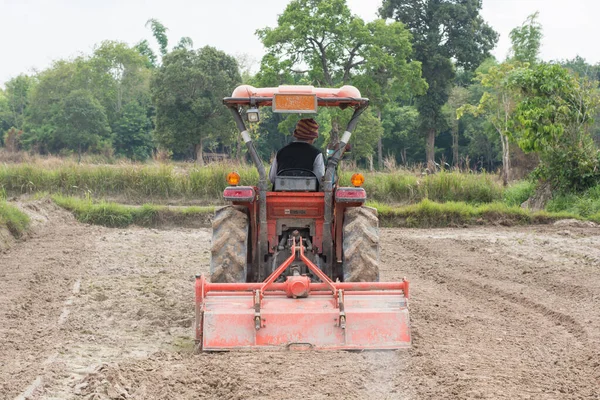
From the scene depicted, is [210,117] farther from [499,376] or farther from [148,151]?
[499,376]

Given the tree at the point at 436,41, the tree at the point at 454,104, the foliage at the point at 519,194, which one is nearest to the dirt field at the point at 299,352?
the foliage at the point at 519,194

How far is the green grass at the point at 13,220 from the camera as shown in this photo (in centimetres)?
1297

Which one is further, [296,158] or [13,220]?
[13,220]

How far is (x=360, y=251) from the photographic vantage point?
6.68m

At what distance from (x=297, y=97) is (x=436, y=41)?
41259mm

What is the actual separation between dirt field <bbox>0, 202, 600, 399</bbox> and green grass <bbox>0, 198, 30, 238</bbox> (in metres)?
0.66

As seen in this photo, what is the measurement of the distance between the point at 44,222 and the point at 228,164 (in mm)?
6252

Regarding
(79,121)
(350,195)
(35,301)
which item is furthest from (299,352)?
(79,121)

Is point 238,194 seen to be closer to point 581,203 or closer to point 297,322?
point 297,322

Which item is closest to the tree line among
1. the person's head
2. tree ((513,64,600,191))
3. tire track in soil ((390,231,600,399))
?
tree ((513,64,600,191))

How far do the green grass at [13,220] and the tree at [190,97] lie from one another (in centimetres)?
2866

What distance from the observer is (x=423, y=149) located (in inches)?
2244

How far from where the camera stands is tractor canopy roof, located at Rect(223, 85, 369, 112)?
21.7 feet

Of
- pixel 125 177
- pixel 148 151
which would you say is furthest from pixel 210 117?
pixel 125 177
